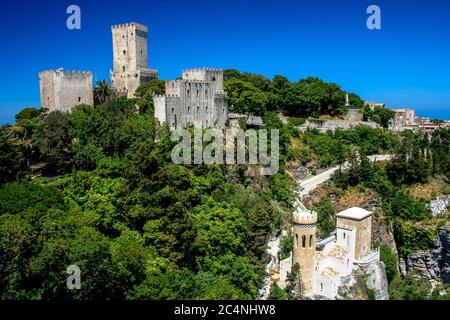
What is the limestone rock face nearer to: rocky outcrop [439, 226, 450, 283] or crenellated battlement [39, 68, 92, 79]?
rocky outcrop [439, 226, 450, 283]

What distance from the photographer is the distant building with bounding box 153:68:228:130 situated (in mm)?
31062

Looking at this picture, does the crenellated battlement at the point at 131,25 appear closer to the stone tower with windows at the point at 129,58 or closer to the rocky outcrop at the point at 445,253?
the stone tower with windows at the point at 129,58

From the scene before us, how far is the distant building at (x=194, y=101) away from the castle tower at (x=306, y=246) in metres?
12.8

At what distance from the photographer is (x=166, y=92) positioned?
32.3m

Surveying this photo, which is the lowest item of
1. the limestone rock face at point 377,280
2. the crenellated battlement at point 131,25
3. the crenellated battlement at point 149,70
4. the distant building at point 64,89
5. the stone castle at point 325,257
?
Result: the limestone rock face at point 377,280

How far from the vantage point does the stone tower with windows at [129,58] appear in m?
40.4

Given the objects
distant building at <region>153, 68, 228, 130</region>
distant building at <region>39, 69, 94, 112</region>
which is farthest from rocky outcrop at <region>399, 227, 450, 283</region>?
distant building at <region>39, 69, 94, 112</region>

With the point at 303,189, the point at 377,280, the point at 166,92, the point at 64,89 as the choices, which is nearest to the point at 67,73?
the point at 64,89

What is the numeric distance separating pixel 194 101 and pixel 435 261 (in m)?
21.9

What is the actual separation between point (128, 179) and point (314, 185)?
18267 mm

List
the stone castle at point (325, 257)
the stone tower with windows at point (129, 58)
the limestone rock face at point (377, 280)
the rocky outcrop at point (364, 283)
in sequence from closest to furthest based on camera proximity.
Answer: the stone castle at point (325, 257), the rocky outcrop at point (364, 283), the limestone rock face at point (377, 280), the stone tower with windows at point (129, 58)

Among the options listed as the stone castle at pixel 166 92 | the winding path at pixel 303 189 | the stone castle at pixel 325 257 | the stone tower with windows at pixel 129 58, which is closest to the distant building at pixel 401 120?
the winding path at pixel 303 189

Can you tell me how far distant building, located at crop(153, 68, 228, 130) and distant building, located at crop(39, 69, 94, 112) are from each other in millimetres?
6163

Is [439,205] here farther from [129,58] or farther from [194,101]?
[129,58]
